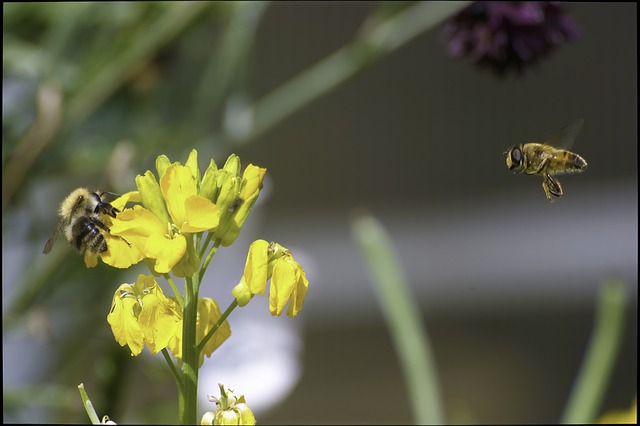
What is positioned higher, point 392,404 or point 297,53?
point 297,53

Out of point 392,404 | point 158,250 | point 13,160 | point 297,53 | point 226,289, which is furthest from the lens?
point 392,404

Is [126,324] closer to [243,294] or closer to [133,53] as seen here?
[243,294]

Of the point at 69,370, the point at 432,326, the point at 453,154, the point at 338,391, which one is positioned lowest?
the point at 69,370

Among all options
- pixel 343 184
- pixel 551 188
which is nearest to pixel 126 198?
pixel 551 188

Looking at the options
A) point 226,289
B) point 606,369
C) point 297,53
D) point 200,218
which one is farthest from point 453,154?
point 200,218

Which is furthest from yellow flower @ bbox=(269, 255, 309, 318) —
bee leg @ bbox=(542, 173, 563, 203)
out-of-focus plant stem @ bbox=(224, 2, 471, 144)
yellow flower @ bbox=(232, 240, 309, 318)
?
out-of-focus plant stem @ bbox=(224, 2, 471, 144)

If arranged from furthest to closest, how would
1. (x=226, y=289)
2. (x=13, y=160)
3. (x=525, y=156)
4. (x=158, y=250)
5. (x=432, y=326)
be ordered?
(x=432, y=326), (x=226, y=289), (x=13, y=160), (x=525, y=156), (x=158, y=250)

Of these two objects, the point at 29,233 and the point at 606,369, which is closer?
the point at 606,369

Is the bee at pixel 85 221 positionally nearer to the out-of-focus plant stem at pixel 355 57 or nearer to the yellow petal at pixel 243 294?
the yellow petal at pixel 243 294

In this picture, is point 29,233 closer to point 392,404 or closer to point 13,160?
point 13,160
